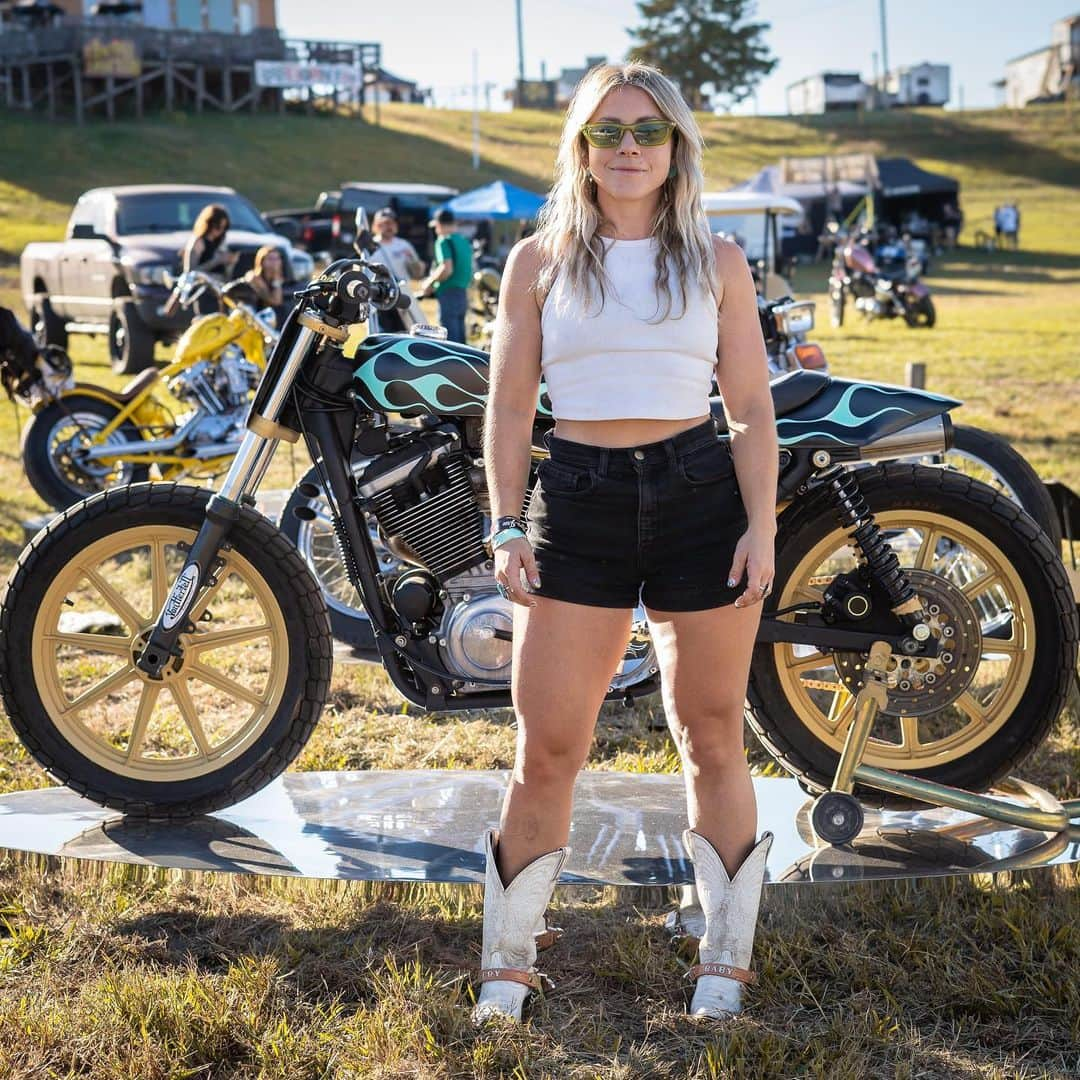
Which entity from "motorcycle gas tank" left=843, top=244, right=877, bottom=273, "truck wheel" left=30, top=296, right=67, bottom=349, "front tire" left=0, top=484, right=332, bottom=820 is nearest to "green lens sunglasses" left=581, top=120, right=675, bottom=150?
"front tire" left=0, top=484, right=332, bottom=820

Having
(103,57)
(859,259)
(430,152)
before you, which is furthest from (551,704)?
(103,57)

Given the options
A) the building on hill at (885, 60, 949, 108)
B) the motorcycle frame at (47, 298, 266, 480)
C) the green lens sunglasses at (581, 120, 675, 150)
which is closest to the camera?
the green lens sunglasses at (581, 120, 675, 150)

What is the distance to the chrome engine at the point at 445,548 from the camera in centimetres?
362

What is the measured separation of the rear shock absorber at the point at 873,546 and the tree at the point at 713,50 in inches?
3107

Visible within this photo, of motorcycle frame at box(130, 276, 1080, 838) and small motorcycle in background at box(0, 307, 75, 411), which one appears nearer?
motorcycle frame at box(130, 276, 1080, 838)

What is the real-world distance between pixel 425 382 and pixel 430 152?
48498 mm

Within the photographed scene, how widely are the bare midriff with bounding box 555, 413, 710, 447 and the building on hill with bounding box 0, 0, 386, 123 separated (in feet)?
163

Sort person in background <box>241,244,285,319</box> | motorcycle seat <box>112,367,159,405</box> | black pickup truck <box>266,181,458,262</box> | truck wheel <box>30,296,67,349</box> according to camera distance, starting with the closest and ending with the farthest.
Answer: motorcycle seat <box>112,367,159,405</box>, person in background <box>241,244,285,319</box>, truck wheel <box>30,296,67,349</box>, black pickup truck <box>266,181,458,262</box>

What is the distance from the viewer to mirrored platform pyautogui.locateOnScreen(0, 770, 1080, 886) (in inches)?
132

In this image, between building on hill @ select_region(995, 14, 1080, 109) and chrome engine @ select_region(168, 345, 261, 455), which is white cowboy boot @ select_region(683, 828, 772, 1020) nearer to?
chrome engine @ select_region(168, 345, 261, 455)

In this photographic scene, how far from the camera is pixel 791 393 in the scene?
3609 millimetres

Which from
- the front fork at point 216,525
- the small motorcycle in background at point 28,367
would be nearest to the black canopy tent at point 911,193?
the small motorcycle in background at point 28,367

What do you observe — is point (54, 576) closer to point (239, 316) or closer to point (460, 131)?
point (239, 316)

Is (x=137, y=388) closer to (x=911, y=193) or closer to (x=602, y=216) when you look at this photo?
(x=602, y=216)
